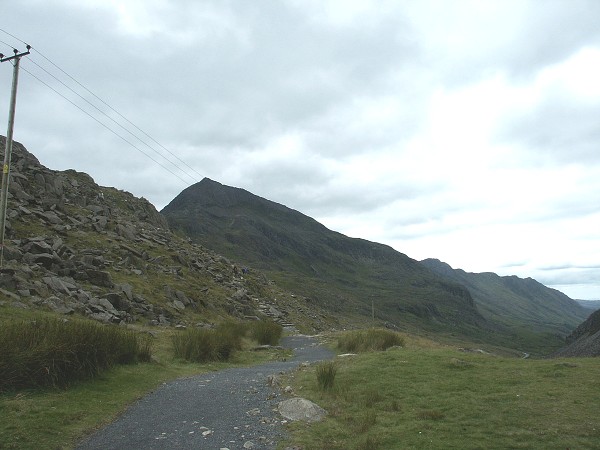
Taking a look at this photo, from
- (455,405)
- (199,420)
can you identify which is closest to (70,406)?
(199,420)

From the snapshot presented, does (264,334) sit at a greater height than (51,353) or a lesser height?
lesser

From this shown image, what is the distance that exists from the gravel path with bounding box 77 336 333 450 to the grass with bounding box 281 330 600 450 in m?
→ 1.08

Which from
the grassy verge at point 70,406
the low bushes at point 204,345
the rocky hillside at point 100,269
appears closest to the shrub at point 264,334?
the low bushes at point 204,345

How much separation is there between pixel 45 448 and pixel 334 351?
19.7 metres

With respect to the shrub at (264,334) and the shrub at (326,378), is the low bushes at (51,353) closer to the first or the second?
the shrub at (326,378)

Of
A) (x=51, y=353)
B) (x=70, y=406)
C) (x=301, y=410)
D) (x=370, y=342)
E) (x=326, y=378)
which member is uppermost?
(x=51, y=353)

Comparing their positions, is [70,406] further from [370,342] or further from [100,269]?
[100,269]

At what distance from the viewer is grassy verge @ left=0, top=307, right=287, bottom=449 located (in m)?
7.88

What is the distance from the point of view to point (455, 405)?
10055 mm

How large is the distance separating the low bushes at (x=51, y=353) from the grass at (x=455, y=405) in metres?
6.41

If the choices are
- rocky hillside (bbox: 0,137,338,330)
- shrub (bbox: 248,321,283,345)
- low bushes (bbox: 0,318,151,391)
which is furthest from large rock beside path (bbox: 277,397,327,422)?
shrub (bbox: 248,321,283,345)

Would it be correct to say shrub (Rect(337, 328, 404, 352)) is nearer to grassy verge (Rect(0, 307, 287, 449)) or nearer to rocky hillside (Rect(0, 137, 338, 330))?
grassy verge (Rect(0, 307, 287, 449))

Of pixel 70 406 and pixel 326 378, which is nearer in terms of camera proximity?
pixel 70 406

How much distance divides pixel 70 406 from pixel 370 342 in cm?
1718
